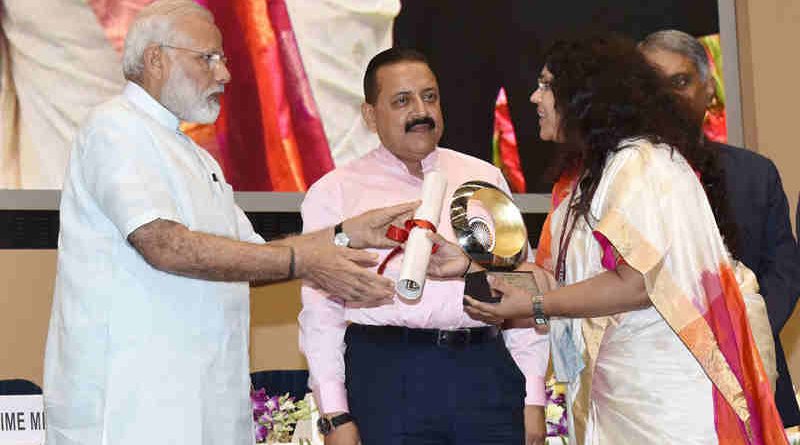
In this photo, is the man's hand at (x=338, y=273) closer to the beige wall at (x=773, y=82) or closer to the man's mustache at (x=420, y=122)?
the man's mustache at (x=420, y=122)

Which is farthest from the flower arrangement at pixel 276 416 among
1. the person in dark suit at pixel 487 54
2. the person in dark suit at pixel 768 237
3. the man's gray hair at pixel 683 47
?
the person in dark suit at pixel 487 54

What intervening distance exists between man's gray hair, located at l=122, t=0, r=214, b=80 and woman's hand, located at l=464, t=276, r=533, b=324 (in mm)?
1007

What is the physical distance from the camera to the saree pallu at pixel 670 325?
8.25 feet

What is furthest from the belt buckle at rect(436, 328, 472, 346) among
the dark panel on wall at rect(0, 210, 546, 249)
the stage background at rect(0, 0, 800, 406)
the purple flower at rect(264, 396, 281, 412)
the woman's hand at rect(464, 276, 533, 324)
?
the dark panel on wall at rect(0, 210, 546, 249)

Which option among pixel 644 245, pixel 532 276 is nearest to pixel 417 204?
pixel 532 276

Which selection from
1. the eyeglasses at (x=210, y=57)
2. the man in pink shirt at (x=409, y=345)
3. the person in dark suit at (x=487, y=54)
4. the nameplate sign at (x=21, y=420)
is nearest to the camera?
the eyeglasses at (x=210, y=57)

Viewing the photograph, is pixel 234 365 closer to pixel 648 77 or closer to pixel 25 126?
pixel 648 77

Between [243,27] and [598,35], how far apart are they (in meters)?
2.34

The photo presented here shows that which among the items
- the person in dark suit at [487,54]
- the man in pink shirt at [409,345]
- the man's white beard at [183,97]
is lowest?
the man in pink shirt at [409,345]

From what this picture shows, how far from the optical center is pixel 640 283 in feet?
8.29

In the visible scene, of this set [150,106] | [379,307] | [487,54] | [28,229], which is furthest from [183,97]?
[487,54]

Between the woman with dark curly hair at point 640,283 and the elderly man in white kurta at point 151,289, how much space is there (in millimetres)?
535

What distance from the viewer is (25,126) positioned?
4.52m

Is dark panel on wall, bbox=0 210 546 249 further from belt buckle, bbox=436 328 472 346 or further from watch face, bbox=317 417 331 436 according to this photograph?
belt buckle, bbox=436 328 472 346
